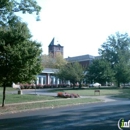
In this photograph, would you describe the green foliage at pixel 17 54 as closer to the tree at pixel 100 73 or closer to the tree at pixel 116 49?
the tree at pixel 100 73

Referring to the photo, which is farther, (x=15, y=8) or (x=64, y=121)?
(x=15, y=8)

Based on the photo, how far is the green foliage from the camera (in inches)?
661

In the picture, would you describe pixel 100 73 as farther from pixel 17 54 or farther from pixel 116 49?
pixel 17 54

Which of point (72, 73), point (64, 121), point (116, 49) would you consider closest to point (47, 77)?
point (72, 73)

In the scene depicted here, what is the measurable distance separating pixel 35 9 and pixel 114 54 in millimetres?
51902

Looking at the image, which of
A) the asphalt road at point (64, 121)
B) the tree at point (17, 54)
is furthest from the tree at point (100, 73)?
the asphalt road at point (64, 121)

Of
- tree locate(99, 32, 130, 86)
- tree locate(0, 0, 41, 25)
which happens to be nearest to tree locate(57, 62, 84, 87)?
tree locate(99, 32, 130, 86)

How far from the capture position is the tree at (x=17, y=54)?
16781mm

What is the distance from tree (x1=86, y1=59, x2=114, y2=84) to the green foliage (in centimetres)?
3625

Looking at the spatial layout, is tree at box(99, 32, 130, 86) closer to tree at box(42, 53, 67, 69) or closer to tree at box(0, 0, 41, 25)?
tree at box(42, 53, 67, 69)

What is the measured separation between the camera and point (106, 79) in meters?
52.7

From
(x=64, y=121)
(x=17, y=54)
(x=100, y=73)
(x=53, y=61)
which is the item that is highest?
(x=53, y=61)

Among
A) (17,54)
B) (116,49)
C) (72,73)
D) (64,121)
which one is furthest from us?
(116,49)

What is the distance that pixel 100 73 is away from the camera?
5316 cm
